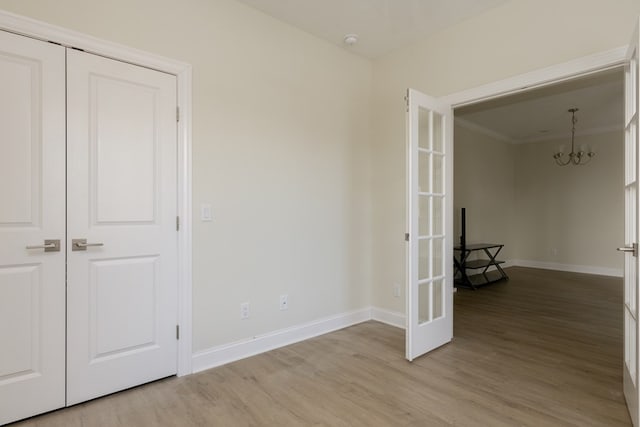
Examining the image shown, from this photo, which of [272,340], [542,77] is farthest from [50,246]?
[542,77]

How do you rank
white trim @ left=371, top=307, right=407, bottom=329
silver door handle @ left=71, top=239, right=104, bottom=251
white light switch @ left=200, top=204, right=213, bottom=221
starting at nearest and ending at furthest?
silver door handle @ left=71, top=239, right=104, bottom=251, white light switch @ left=200, top=204, right=213, bottom=221, white trim @ left=371, top=307, right=407, bottom=329

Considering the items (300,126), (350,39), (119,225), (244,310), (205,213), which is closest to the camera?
(119,225)

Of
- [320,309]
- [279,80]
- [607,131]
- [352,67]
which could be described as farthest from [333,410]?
[607,131]

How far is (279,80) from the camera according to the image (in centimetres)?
304

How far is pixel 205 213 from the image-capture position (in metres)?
2.58

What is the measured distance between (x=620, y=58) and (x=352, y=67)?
2167 millimetres

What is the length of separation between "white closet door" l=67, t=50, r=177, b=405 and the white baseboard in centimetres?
738

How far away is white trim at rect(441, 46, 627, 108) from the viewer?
7.43 feet

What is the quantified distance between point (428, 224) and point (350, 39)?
6.09ft

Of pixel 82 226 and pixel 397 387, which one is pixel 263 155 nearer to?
pixel 82 226

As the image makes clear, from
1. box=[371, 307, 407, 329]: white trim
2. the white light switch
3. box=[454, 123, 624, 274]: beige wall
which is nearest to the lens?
the white light switch

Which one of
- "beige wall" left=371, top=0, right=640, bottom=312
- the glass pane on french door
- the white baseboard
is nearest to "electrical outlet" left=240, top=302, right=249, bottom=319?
the glass pane on french door

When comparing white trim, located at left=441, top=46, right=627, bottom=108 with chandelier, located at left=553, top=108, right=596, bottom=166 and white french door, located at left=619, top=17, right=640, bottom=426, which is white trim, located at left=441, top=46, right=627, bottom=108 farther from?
chandelier, located at left=553, top=108, right=596, bottom=166

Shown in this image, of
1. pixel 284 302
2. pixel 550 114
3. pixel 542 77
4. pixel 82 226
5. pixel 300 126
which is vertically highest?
pixel 550 114
